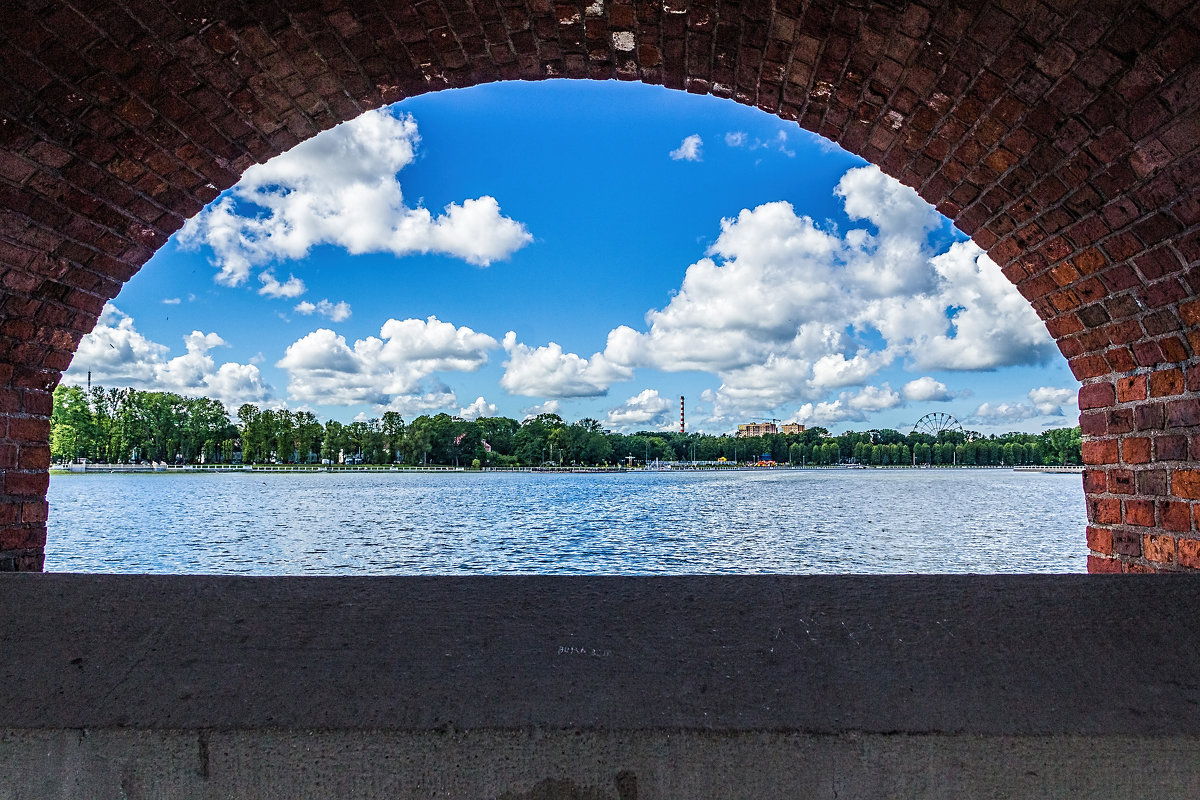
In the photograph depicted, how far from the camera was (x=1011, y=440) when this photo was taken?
163 m

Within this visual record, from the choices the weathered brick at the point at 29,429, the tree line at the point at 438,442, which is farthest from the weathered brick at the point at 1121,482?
the tree line at the point at 438,442

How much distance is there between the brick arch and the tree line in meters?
85.1

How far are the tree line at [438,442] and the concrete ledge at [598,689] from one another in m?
86.9

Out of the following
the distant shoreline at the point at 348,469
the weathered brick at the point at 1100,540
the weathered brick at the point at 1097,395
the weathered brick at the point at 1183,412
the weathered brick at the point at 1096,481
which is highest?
the weathered brick at the point at 1097,395

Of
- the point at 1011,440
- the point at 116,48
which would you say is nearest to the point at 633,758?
the point at 116,48

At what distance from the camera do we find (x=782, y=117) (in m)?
3.55

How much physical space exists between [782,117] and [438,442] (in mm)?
128397

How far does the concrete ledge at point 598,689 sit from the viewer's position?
60.4 inches

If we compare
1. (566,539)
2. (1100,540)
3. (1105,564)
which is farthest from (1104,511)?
(566,539)

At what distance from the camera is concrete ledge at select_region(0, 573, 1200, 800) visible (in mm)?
1534

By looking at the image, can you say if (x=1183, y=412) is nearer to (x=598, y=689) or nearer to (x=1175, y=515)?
(x=1175, y=515)

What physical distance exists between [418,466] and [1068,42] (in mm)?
130224

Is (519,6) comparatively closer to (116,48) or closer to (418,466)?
(116,48)

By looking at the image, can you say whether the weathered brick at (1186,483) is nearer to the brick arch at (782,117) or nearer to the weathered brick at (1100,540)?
the brick arch at (782,117)
